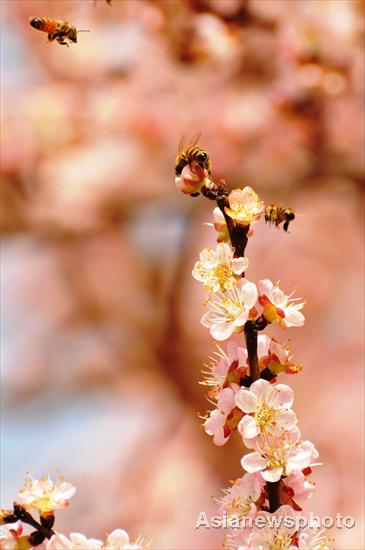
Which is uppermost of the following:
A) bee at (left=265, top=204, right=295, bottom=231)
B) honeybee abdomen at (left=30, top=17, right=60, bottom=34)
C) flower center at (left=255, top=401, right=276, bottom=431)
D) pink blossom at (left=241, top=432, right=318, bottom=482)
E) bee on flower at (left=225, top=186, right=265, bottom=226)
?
honeybee abdomen at (left=30, top=17, right=60, bottom=34)

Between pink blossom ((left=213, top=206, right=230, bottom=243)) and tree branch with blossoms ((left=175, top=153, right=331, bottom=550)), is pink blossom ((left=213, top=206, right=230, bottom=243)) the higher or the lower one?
the higher one

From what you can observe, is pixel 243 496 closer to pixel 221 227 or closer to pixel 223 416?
pixel 223 416

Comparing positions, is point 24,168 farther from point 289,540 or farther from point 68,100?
point 289,540

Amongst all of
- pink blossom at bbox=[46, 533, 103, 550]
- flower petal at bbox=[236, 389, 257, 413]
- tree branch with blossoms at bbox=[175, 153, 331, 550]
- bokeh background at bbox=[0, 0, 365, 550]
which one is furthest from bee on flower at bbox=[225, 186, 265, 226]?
bokeh background at bbox=[0, 0, 365, 550]

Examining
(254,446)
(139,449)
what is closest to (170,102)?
(139,449)

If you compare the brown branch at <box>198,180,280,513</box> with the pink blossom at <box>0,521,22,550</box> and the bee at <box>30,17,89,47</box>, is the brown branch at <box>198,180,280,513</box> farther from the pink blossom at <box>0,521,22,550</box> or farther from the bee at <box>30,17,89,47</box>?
the bee at <box>30,17,89,47</box>

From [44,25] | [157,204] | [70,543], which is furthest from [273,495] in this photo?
[157,204]
